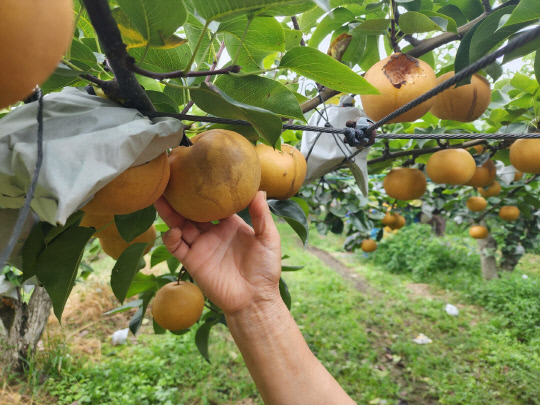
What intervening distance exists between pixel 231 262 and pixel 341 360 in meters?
2.59

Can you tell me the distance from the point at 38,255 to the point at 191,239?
278mm

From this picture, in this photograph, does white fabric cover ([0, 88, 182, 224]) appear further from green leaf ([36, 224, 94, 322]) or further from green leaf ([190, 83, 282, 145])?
green leaf ([36, 224, 94, 322])

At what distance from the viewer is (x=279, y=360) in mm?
764

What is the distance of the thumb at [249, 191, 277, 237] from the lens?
721 mm

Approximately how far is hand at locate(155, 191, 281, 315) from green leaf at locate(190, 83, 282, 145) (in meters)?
0.26

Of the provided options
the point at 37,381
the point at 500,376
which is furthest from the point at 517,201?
the point at 37,381

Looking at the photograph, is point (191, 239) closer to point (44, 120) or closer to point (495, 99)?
point (44, 120)

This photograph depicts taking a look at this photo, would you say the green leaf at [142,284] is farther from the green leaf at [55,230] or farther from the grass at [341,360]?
the grass at [341,360]

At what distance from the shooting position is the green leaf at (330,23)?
2.91ft

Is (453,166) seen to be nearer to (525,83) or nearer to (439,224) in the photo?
(525,83)

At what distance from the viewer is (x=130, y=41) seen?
48 cm

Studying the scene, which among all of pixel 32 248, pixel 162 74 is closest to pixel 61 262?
pixel 32 248

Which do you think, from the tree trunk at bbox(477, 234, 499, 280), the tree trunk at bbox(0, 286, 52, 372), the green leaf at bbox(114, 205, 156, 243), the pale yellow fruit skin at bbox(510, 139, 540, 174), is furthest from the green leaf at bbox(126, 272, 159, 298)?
the tree trunk at bbox(477, 234, 499, 280)

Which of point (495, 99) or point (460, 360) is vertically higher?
point (495, 99)
